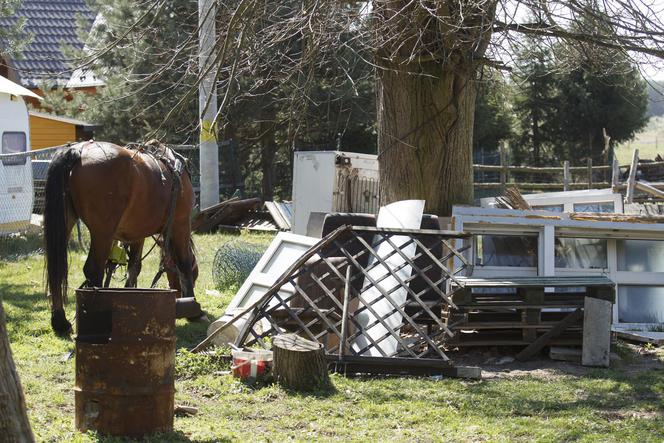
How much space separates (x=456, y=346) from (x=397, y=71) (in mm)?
3053

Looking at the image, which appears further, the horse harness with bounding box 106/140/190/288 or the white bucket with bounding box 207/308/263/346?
the horse harness with bounding box 106/140/190/288

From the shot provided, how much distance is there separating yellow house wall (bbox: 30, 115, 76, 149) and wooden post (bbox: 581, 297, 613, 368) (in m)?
19.4

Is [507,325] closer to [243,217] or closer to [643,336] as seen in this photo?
[643,336]

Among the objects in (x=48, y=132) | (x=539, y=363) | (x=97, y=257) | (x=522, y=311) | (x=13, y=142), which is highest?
(x=48, y=132)

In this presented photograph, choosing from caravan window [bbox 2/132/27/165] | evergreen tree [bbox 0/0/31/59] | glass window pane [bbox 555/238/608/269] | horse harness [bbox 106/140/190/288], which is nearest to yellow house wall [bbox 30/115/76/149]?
evergreen tree [bbox 0/0/31/59]

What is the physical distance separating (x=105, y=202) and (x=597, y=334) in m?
4.93

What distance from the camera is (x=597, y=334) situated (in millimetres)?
8516

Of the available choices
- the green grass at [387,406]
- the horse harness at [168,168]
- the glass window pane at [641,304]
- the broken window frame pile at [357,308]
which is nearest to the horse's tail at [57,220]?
the green grass at [387,406]

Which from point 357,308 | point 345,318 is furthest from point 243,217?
point 345,318

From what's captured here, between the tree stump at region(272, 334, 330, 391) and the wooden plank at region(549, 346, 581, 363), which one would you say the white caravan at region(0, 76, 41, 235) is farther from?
the wooden plank at region(549, 346, 581, 363)

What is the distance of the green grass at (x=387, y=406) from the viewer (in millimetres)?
6039

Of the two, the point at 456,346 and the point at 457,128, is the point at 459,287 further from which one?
the point at 457,128

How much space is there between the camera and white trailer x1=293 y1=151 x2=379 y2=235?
648 inches

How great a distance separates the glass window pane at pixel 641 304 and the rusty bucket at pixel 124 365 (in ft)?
20.3
